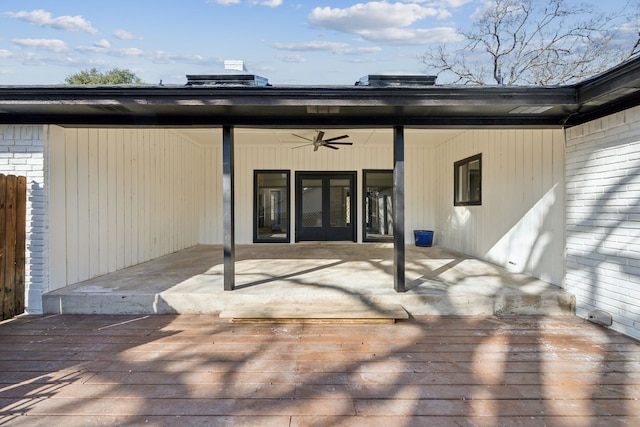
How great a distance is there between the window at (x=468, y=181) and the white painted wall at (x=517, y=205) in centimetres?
13

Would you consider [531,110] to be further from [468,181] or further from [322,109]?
[468,181]

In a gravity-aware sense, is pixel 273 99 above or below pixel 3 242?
above

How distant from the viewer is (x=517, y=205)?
491cm

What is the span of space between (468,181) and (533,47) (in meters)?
9.50

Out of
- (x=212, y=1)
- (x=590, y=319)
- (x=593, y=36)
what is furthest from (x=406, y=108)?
(x=593, y=36)

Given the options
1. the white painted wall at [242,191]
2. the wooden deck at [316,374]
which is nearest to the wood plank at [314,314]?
the wooden deck at [316,374]

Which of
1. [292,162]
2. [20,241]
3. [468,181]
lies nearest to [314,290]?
[20,241]

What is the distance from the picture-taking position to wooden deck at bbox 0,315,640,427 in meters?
1.89

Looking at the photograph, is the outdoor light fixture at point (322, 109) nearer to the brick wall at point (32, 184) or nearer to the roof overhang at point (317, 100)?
the roof overhang at point (317, 100)

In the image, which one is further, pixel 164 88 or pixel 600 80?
pixel 164 88

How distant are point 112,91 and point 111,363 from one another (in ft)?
8.23

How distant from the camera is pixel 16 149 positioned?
12.1 ft

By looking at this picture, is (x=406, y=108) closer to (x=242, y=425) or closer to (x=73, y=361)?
(x=242, y=425)

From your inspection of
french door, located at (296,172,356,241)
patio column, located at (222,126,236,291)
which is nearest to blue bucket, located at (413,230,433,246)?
french door, located at (296,172,356,241)
